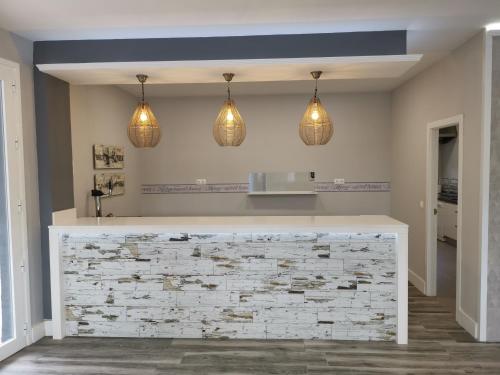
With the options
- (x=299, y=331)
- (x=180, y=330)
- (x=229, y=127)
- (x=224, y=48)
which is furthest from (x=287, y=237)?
(x=224, y=48)

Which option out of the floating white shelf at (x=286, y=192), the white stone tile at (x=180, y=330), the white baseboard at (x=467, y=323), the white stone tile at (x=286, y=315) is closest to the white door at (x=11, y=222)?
the white stone tile at (x=180, y=330)

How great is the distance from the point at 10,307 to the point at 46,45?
236cm

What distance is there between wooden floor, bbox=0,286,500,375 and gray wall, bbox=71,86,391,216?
2761 millimetres

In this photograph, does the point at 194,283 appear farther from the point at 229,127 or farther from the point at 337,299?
the point at 229,127

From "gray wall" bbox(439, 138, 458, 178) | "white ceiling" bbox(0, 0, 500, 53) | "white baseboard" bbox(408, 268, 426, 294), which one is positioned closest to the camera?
"white ceiling" bbox(0, 0, 500, 53)

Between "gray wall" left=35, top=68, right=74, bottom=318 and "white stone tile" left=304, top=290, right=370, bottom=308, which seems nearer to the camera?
"white stone tile" left=304, top=290, right=370, bottom=308

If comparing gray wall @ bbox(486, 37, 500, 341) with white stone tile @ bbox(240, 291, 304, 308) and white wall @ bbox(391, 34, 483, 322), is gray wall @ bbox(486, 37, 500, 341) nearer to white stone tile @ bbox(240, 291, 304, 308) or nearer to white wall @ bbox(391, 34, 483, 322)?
white wall @ bbox(391, 34, 483, 322)

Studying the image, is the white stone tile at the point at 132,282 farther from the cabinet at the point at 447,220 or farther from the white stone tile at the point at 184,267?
the cabinet at the point at 447,220

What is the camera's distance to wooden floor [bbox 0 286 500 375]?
2.77 m

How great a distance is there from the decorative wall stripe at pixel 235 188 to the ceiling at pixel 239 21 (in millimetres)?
2664

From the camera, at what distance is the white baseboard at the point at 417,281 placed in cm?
448

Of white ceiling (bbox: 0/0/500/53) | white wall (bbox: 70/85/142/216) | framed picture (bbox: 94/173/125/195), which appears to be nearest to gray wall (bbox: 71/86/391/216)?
white wall (bbox: 70/85/142/216)

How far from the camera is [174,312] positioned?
10.8 feet

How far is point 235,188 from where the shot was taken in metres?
5.95
